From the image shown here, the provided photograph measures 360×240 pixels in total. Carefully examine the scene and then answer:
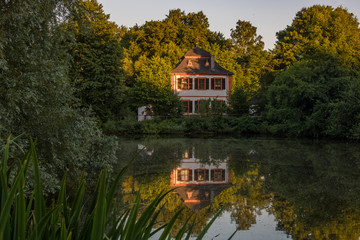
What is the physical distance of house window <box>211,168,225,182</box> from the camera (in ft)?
46.6

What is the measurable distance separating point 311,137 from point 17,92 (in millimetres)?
28273

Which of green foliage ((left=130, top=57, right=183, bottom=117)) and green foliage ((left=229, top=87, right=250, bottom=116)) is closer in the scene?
green foliage ((left=229, top=87, right=250, bottom=116))

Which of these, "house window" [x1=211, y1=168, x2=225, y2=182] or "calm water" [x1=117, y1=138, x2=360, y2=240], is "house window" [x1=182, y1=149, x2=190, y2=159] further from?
"house window" [x1=211, y1=168, x2=225, y2=182]

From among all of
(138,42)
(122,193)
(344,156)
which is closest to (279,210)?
(122,193)

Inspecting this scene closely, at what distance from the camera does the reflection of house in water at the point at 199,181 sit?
37.2ft

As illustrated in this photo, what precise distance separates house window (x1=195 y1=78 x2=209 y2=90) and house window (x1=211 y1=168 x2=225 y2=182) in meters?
26.8

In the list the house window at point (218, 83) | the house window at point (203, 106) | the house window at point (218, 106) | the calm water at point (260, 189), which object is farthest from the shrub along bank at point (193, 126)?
the calm water at point (260, 189)

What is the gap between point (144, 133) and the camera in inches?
1462

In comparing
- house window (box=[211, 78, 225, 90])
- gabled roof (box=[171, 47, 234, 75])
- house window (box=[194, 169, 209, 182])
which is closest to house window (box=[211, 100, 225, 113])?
house window (box=[211, 78, 225, 90])

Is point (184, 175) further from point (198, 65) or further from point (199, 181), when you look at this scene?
point (198, 65)

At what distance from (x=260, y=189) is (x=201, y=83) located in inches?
1211

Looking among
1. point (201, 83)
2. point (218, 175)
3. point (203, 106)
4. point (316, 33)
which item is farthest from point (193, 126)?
point (218, 175)

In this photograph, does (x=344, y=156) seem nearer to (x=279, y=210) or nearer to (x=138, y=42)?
(x=279, y=210)

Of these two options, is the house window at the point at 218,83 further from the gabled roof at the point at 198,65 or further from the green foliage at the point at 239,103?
the green foliage at the point at 239,103
